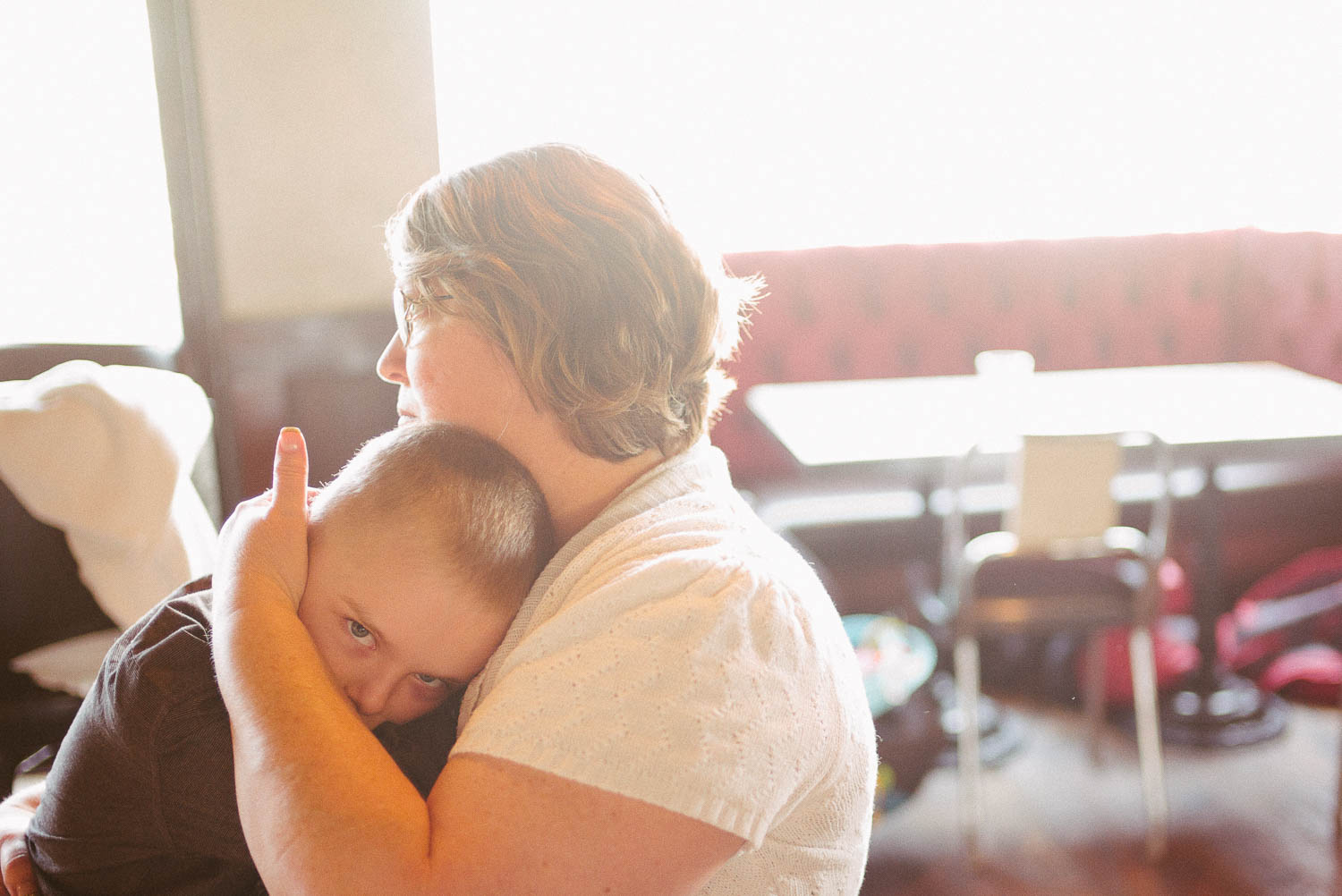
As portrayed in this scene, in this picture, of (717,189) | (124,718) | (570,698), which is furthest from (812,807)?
(717,189)

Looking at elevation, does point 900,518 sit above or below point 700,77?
below

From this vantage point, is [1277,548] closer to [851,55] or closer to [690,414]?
[851,55]

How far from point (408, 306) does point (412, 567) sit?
26 centimetres

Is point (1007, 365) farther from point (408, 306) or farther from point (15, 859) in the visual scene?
point (15, 859)

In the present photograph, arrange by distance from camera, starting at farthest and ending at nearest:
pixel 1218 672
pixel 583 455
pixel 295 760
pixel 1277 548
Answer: pixel 1277 548 → pixel 1218 672 → pixel 583 455 → pixel 295 760

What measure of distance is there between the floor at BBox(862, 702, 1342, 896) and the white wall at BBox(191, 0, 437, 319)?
203 cm

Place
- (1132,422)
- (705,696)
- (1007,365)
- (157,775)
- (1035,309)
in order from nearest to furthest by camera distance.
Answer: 1. (705,696)
2. (157,775)
3. (1132,422)
4. (1007,365)
5. (1035,309)

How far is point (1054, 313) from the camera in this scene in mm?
3646

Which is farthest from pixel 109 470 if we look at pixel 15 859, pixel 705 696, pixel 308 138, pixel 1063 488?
pixel 1063 488

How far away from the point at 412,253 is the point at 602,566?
331 millimetres

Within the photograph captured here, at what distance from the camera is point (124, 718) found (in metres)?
0.73

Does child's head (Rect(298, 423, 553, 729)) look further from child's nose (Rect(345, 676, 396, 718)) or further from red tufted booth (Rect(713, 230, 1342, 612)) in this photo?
red tufted booth (Rect(713, 230, 1342, 612))

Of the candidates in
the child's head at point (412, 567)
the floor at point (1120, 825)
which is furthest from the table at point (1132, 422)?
the child's head at point (412, 567)

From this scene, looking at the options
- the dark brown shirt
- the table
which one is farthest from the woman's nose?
the table
